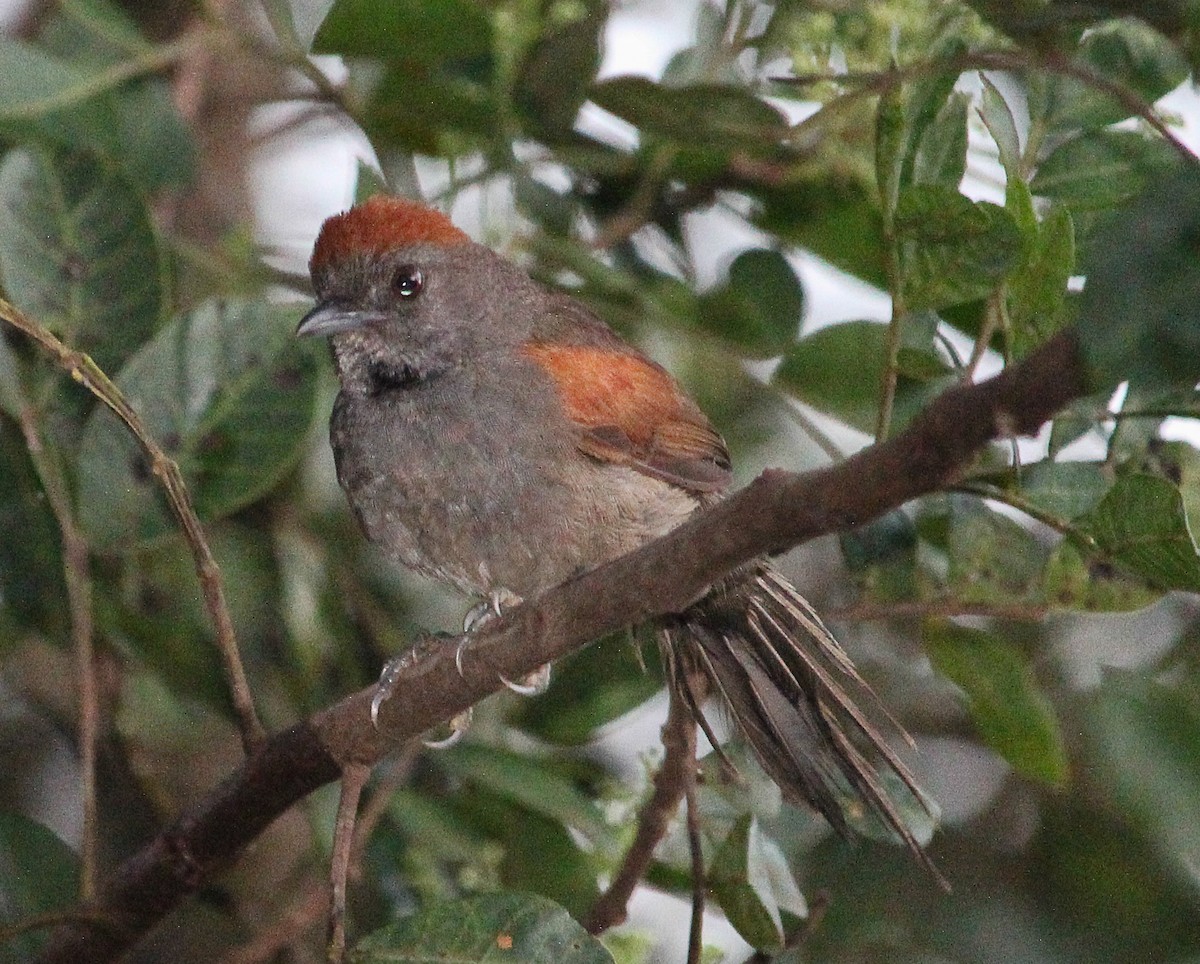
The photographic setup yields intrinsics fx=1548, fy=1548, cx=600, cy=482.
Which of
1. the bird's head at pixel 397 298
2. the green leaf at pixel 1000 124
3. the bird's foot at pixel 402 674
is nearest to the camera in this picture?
the green leaf at pixel 1000 124

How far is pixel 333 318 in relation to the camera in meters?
3.44

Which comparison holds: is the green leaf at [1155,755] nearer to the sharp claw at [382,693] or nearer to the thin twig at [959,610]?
the thin twig at [959,610]

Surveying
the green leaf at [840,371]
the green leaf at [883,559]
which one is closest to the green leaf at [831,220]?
the green leaf at [840,371]

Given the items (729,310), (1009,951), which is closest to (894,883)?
(1009,951)

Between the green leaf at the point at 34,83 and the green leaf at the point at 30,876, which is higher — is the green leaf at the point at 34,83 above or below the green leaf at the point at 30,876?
above

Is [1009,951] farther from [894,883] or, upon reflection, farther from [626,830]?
[626,830]

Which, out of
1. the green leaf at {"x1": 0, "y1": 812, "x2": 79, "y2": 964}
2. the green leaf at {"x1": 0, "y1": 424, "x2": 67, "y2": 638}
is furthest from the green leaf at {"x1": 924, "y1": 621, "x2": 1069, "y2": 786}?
the green leaf at {"x1": 0, "y1": 424, "x2": 67, "y2": 638}

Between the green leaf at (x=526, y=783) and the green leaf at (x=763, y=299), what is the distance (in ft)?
3.57

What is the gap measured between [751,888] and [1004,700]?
632mm

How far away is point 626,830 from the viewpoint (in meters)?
3.17

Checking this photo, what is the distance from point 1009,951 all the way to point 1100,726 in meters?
0.71

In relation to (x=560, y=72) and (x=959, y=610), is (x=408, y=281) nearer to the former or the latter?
(x=560, y=72)

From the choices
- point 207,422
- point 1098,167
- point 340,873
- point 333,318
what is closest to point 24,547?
point 207,422

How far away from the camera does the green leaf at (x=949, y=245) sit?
228cm
